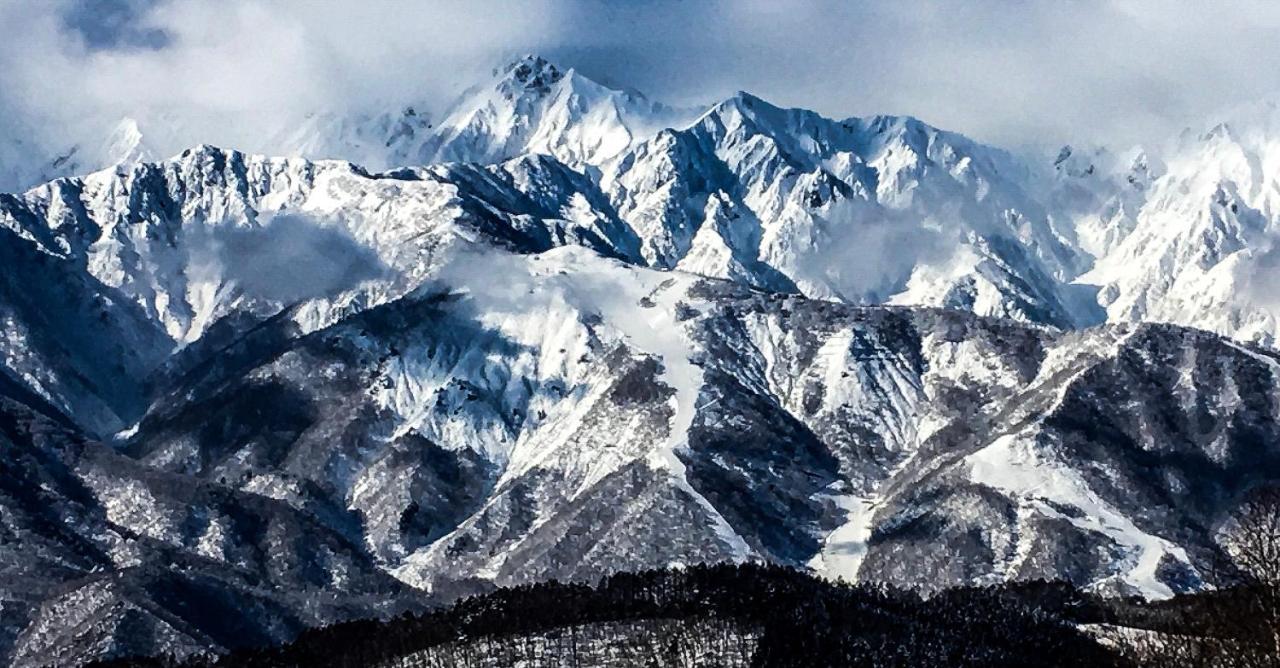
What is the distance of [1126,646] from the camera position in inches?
3295

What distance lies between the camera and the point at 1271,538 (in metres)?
63.0

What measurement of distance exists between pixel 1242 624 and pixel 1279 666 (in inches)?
77.6

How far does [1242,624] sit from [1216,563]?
231 centimetres

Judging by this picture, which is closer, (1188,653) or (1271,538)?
(1271,538)

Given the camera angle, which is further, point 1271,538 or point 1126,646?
point 1126,646

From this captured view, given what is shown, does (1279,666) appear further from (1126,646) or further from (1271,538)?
(1126,646)

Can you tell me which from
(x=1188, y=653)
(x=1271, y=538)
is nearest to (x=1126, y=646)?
(x=1188, y=653)

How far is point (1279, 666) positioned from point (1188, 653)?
17.5ft

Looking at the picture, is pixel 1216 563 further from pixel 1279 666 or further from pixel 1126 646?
pixel 1126 646

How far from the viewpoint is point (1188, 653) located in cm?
6912

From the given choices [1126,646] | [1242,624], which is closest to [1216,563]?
[1242,624]

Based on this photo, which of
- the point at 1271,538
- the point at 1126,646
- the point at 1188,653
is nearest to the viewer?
the point at 1271,538

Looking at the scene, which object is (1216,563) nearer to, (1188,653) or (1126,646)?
(1188,653)

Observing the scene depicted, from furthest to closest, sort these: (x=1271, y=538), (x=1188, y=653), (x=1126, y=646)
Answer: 1. (x=1126, y=646)
2. (x=1188, y=653)
3. (x=1271, y=538)
